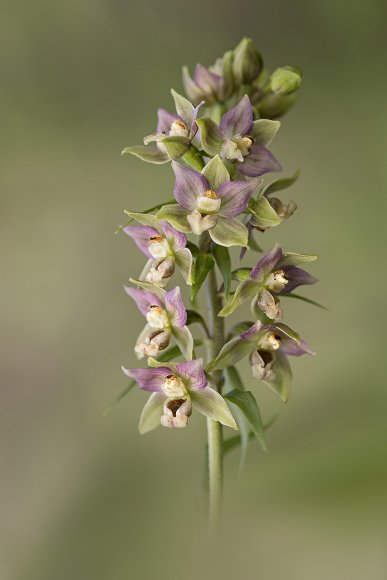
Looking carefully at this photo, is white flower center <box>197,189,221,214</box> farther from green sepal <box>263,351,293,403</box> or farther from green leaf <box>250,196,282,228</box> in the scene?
green sepal <box>263,351,293,403</box>

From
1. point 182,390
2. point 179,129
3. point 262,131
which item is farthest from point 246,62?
point 182,390

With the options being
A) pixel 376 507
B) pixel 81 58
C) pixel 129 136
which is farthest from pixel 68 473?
pixel 376 507

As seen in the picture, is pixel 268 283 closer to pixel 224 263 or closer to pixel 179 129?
pixel 224 263

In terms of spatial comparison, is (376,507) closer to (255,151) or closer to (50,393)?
(255,151)

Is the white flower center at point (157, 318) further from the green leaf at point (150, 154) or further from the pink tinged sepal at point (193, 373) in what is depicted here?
the green leaf at point (150, 154)

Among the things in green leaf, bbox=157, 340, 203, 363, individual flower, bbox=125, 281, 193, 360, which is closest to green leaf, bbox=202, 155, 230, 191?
individual flower, bbox=125, 281, 193, 360
